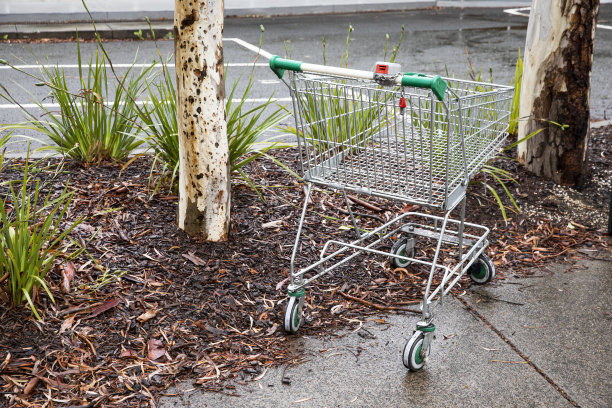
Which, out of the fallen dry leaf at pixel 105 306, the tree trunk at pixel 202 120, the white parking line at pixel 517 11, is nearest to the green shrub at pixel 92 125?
the tree trunk at pixel 202 120

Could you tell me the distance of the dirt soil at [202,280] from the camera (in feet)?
10.2

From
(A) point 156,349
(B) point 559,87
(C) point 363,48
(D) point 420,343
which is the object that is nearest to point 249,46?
(C) point 363,48

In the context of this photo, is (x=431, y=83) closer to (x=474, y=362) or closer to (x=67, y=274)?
(x=474, y=362)

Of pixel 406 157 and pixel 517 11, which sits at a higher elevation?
pixel 517 11

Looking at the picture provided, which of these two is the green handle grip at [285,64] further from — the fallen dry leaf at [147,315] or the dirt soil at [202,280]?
the fallen dry leaf at [147,315]

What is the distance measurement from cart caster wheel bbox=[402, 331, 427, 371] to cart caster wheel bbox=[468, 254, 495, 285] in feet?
3.22

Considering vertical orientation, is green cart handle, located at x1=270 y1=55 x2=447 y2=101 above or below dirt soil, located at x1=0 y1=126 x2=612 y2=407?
above

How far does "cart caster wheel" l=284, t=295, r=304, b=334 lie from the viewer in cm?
344

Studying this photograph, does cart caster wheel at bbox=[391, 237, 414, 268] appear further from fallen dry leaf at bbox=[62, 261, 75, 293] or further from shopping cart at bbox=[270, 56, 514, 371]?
fallen dry leaf at bbox=[62, 261, 75, 293]

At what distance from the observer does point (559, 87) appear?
5.00 metres

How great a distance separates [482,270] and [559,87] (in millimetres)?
1838

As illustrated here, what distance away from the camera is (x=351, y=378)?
3150 mm

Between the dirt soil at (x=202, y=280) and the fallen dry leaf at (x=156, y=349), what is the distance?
0.01 meters

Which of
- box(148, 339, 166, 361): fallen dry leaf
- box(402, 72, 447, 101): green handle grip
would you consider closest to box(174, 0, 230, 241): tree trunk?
box(148, 339, 166, 361): fallen dry leaf
